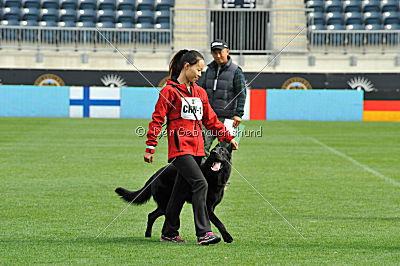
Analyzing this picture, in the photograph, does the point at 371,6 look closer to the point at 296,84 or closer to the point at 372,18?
the point at 372,18

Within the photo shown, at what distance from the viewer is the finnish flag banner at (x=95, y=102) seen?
27.4 meters

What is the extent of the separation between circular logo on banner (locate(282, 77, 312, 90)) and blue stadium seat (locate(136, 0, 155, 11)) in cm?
626

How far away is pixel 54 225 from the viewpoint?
753cm

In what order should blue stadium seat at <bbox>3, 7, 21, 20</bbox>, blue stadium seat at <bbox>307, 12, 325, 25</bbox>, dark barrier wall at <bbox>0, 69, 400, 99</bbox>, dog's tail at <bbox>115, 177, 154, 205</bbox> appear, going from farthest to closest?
blue stadium seat at <bbox>3, 7, 21, 20</bbox> < blue stadium seat at <bbox>307, 12, 325, 25</bbox> < dark barrier wall at <bbox>0, 69, 400, 99</bbox> < dog's tail at <bbox>115, 177, 154, 205</bbox>

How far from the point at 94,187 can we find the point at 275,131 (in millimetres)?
12321

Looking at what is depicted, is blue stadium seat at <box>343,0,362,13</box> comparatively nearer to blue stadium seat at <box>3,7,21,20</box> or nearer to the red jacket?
blue stadium seat at <box>3,7,21,20</box>

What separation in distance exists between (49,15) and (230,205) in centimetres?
2249

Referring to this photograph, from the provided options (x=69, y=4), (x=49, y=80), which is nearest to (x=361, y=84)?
(x=49, y=80)

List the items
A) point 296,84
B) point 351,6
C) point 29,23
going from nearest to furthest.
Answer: point 296,84
point 29,23
point 351,6

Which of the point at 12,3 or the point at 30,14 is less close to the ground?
the point at 12,3

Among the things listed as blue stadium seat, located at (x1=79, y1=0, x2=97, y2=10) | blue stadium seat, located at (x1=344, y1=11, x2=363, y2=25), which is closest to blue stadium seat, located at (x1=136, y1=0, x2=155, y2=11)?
blue stadium seat, located at (x1=79, y1=0, x2=97, y2=10)

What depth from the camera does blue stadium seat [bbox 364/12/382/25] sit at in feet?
99.8

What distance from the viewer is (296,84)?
28172 millimetres

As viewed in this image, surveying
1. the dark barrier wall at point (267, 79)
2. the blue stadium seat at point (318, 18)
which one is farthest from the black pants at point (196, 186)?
the blue stadium seat at point (318, 18)
